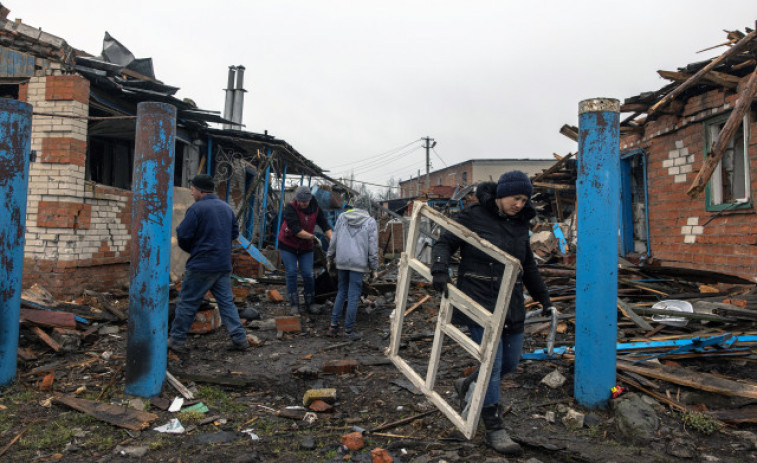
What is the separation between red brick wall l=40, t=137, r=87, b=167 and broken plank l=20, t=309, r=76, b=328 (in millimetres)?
2719

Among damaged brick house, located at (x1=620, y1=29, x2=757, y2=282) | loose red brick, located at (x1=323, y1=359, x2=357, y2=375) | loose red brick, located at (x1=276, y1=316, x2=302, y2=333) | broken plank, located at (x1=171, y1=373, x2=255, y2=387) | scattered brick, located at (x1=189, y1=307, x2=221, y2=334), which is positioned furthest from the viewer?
damaged brick house, located at (x1=620, y1=29, x2=757, y2=282)

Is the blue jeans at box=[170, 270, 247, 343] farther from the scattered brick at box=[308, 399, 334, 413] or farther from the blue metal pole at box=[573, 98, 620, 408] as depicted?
the blue metal pole at box=[573, 98, 620, 408]

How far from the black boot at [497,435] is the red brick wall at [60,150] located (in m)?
6.70

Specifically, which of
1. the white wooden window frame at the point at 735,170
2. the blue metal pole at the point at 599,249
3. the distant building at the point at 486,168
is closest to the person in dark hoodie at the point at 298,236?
the blue metal pole at the point at 599,249

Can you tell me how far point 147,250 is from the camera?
3668 mm

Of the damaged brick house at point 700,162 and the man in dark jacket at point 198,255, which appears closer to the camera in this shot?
the man in dark jacket at point 198,255

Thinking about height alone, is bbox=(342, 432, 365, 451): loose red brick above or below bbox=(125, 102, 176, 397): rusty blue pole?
below

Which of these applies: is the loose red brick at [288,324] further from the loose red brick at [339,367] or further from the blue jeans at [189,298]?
the loose red brick at [339,367]

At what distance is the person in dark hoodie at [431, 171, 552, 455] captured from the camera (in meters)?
2.99

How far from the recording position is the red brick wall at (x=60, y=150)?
680 centimetres

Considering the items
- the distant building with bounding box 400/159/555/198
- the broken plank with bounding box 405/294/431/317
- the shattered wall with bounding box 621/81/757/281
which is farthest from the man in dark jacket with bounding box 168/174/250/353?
the distant building with bounding box 400/159/555/198

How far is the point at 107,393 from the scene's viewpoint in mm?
3740

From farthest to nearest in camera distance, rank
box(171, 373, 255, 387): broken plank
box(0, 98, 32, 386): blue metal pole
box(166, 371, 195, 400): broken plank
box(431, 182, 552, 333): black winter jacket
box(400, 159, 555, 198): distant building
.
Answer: box(400, 159, 555, 198): distant building, box(171, 373, 255, 387): broken plank, box(0, 98, 32, 386): blue metal pole, box(166, 371, 195, 400): broken plank, box(431, 182, 552, 333): black winter jacket

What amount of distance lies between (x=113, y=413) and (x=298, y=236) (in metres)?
3.36
